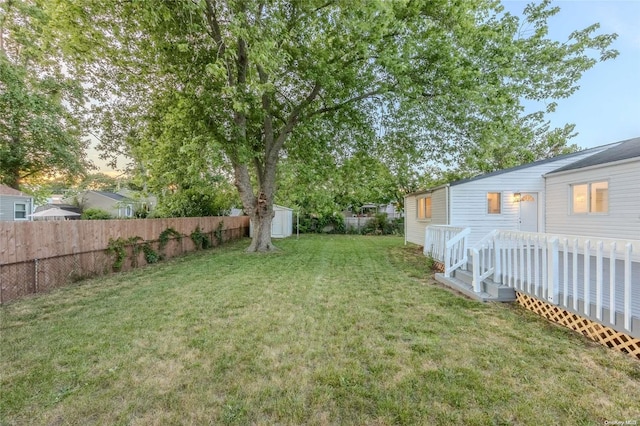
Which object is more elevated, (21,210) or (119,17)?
(119,17)

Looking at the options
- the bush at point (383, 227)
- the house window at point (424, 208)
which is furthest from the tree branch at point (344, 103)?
the bush at point (383, 227)

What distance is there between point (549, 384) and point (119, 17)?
11.0m

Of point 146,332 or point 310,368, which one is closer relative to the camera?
point 310,368

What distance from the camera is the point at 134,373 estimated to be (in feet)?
8.57

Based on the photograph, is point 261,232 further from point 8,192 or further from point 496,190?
point 8,192

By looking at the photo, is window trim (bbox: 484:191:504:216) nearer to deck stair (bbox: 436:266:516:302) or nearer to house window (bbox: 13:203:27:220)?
deck stair (bbox: 436:266:516:302)

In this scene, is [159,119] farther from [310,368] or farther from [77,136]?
[310,368]

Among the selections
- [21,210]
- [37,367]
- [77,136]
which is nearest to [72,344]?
[37,367]

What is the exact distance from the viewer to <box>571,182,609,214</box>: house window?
7.98 metres

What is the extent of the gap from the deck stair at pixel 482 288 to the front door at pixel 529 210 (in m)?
5.69

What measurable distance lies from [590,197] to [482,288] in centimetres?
604

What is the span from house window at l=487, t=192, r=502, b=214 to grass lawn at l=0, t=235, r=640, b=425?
21.1ft

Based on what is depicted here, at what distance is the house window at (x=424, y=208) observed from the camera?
12.7m

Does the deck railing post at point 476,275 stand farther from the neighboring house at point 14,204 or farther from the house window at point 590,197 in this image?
the neighboring house at point 14,204
